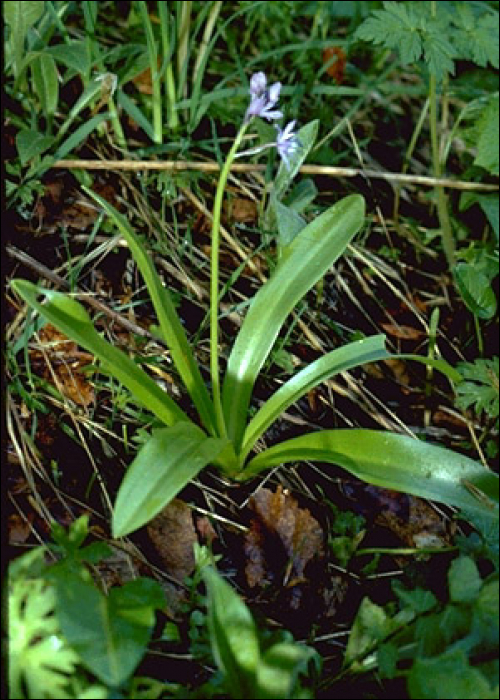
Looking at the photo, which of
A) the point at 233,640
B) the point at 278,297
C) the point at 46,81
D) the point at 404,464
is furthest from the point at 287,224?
the point at 233,640

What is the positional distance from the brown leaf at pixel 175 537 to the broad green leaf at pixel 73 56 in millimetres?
1005

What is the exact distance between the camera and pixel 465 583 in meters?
1.43

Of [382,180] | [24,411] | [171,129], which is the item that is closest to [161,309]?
[24,411]

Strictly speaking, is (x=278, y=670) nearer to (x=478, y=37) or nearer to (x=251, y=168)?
(x=251, y=168)

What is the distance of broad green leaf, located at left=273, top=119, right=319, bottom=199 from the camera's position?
7.33 feet

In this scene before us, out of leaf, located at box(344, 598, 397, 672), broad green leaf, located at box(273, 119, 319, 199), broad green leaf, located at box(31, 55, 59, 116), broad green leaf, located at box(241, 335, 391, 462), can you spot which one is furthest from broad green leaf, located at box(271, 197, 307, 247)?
leaf, located at box(344, 598, 397, 672)

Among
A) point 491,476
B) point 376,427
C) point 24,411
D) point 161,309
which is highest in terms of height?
point 161,309

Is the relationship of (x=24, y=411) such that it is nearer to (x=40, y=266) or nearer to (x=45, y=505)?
(x=45, y=505)

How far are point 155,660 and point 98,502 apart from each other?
1.08 feet

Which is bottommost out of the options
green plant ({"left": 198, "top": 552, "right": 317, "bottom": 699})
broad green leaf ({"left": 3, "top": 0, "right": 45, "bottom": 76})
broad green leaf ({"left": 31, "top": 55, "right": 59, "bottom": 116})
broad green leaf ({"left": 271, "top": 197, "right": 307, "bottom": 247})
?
green plant ({"left": 198, "top": 552, "right": 317, "bottom": 699})

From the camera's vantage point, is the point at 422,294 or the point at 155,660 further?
the point at 422,294

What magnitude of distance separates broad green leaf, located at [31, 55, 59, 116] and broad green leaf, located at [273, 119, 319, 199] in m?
0.56

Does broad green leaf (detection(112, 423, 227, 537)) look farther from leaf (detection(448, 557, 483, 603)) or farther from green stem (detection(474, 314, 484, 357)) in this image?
green stem (detection(474, 314, 484, 357))

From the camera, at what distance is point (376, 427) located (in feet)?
7.26
